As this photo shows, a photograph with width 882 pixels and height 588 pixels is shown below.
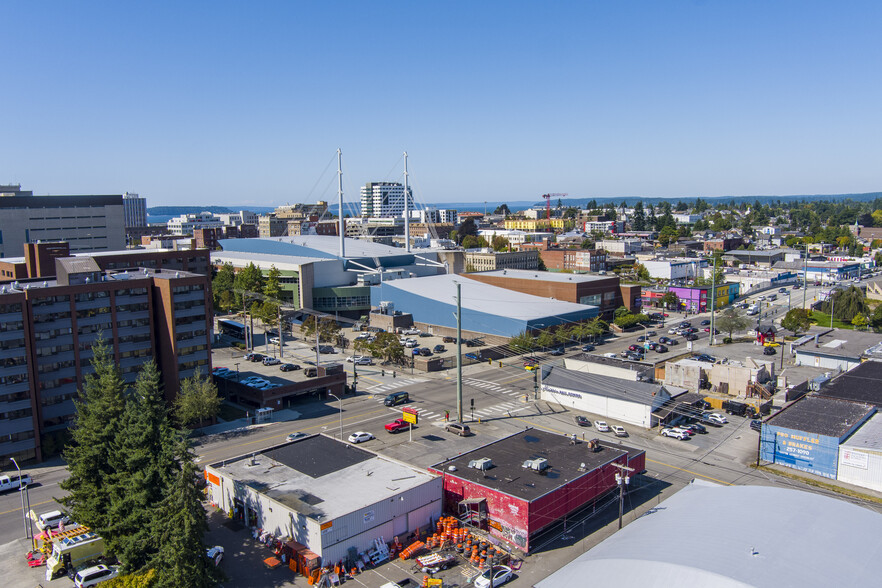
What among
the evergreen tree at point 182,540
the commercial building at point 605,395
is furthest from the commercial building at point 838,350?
the evergreen tree at point 182,540

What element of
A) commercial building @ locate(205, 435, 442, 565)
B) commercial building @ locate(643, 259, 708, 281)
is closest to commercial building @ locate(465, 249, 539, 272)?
commercial building @ locate(643, 259, 708, 281)

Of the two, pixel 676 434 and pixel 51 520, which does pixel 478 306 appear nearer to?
pixel 676 434

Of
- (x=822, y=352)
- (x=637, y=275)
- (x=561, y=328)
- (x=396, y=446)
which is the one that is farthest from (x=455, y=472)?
(x=637, y=275)

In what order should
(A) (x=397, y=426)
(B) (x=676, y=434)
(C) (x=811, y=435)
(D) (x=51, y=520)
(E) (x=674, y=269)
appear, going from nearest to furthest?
(D) (x=51, y=520)
(C) (x=811, y=435)
(B) (x=676, y=434)
(A) (x=397, y=426)
(E) (x=674, y=269)

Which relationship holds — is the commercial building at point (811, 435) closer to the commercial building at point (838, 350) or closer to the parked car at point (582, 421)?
the parked car at point (582, 421)

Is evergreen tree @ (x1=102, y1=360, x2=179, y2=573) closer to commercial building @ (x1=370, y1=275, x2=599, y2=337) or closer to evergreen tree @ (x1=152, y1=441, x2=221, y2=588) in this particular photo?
evergreen tree @ (x1=152, y1=441, x2=221, y2=588)

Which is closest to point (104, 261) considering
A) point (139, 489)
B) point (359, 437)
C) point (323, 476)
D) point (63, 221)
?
point (359, 437)
